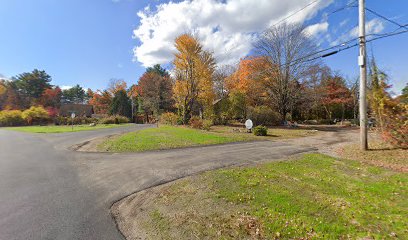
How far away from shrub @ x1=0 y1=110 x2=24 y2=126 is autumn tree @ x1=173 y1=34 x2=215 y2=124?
3643cm

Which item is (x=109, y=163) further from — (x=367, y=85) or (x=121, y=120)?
(x=121, y=120)

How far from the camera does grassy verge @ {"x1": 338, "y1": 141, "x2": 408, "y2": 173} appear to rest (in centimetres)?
751

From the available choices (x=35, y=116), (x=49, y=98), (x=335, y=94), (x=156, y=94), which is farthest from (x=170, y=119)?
(x=49, y=98)

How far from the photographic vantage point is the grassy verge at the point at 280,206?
3.43 meters

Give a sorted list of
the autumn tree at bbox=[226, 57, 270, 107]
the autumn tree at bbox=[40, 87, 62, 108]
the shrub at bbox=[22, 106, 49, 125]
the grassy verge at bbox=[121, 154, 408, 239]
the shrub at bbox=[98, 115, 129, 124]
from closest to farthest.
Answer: the grassy verge at bbox=[121, 154, 408, 239] < the autumn tree at bbox=[226, 57, 270, 107] < the shrub at bbox=[22, 106, 49, 125] < the shrub at bbox=[98, 115, 129, 124] < the autumn tree at bbox=[40, 87, 62, 108]

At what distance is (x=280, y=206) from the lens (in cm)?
423

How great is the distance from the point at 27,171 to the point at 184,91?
1930 centimetres

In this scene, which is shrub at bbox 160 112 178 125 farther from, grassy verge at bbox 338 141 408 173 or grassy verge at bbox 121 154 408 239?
grassy verge at bbox 121 154 408 239

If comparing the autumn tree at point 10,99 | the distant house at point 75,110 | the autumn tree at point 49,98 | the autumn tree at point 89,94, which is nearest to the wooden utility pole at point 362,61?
the distant house at point 75,110

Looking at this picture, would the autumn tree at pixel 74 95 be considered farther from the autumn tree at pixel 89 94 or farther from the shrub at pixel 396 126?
the shrub at pixel 396 126

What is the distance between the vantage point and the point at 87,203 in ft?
15.7

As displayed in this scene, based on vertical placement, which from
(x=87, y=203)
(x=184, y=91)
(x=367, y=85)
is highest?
(x=184, y=91)

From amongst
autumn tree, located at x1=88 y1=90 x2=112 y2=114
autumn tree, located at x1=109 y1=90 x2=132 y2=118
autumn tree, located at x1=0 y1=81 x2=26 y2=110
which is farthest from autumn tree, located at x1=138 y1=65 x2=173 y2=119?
autumn tree, located at x1=0 y1=81 x2=26 y2=110

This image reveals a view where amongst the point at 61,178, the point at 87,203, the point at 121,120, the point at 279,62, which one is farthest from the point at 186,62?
the point at 121,120
